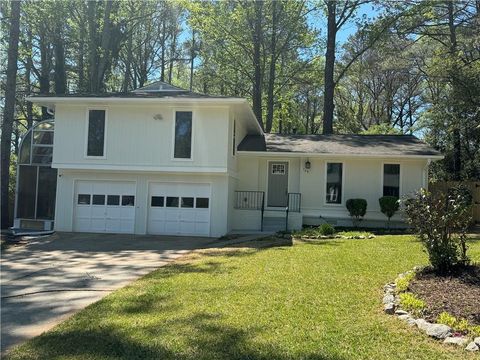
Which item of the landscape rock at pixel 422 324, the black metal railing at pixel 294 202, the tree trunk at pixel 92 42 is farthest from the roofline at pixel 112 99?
the tree trunk at pixel 92 42

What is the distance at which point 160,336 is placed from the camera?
497 centimetres

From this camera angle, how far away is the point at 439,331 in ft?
15.7

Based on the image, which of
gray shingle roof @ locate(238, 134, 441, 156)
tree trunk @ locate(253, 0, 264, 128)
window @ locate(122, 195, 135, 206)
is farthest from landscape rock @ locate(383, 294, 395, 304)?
tree trunk @ locate(253, 0, 264, 128)

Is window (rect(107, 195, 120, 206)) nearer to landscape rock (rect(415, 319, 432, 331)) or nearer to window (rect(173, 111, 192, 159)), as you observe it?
window (rect(173, 111, 192, 159))

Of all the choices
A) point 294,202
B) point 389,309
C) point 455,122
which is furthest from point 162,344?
point 455,122

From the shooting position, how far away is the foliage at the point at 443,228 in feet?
22.8

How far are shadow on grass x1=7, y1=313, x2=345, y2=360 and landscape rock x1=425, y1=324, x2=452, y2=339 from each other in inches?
47.0

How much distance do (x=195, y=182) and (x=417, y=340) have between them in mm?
12920

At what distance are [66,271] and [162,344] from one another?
565 centimetres

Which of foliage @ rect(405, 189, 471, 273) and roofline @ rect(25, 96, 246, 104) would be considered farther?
roofline @ rect(25, 96, 246, 104)

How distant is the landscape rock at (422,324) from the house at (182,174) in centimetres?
1173

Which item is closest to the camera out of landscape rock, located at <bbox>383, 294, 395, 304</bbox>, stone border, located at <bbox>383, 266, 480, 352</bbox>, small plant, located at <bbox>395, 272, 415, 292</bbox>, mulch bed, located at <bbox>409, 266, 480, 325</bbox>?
stone border, located at <bbox>383, 266, 480, 352</bbox>

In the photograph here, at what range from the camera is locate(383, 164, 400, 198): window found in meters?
18.2

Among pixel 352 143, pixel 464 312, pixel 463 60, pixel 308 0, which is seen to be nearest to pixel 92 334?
pixel 464 312
